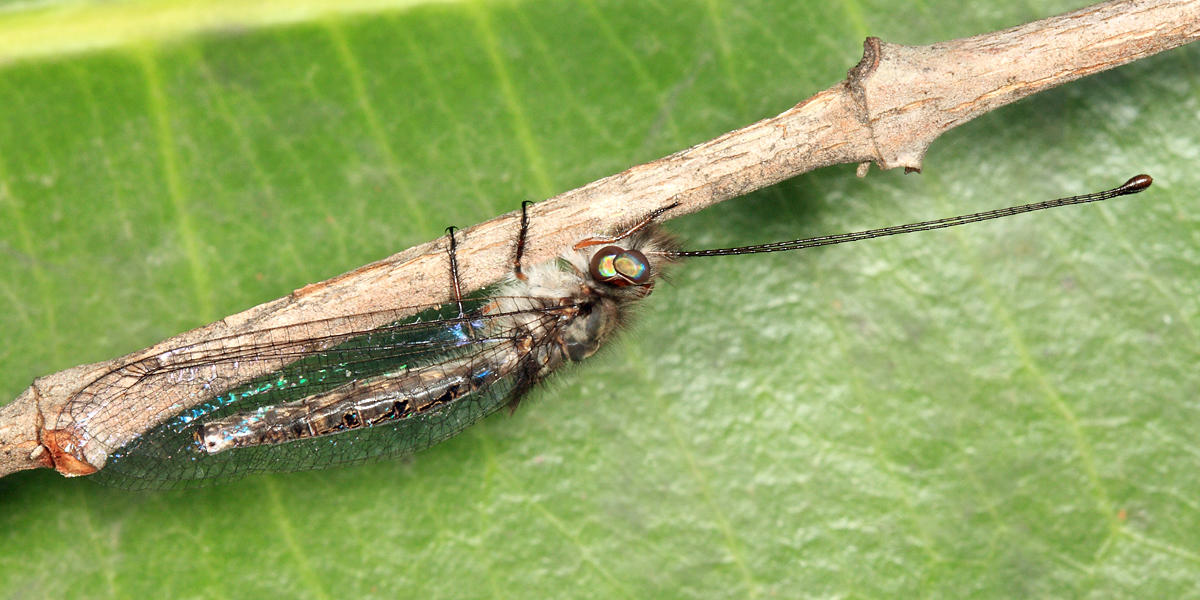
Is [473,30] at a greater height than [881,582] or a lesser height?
greater

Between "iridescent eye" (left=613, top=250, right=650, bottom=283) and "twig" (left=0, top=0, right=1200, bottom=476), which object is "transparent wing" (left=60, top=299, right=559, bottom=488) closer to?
"twig" (left=0, top=0, right=1200, bottom=476)

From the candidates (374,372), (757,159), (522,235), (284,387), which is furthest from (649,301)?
(284,387)

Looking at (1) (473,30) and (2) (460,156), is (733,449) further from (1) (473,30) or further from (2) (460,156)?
(1) (473,30)

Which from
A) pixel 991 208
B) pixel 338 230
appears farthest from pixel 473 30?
pixel 991 208

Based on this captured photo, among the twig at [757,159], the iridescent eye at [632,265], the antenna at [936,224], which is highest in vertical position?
the twig at [757,159]

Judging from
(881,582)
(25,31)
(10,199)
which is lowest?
(881,582)

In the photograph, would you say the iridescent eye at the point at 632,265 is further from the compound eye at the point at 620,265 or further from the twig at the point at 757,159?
the twig at the point at 757,159

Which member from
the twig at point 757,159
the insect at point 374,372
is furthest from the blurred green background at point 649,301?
the twig at point 757,159
